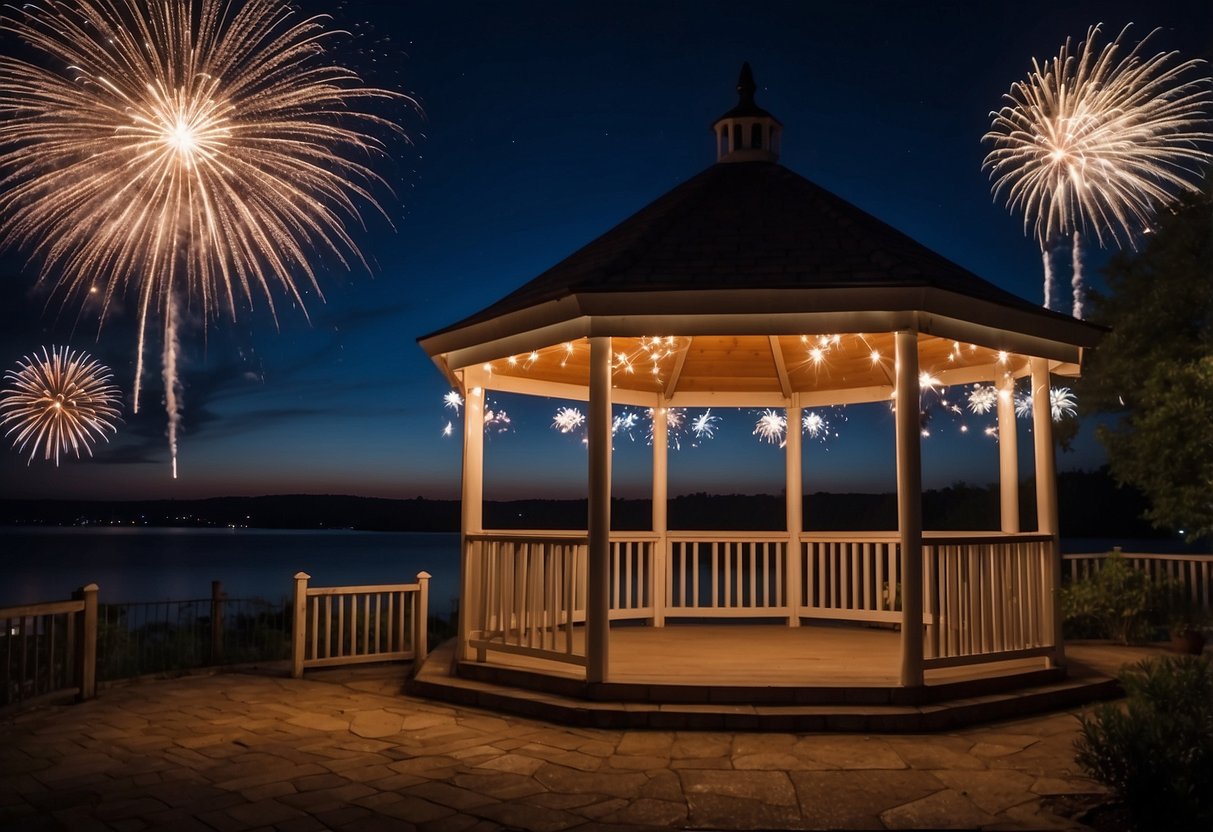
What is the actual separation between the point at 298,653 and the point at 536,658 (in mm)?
2817

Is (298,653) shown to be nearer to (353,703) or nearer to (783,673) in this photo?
(353,703)

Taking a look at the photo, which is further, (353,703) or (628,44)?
(628,44)

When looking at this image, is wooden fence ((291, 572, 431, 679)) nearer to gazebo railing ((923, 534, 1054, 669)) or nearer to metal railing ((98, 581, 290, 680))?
metal railing ((98, 581, 290, 680))

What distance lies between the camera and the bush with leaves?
1098 centimetres

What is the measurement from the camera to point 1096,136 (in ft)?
41.3

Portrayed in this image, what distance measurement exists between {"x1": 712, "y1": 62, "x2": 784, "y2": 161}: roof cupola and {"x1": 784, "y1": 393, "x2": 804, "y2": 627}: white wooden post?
10.2 feet

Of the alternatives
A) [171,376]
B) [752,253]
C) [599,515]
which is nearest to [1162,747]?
[599,515]

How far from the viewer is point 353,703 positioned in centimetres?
792

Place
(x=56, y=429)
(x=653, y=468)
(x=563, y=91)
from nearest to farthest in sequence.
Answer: (x=653, y=468)
(x=563, y=91)
(x=56, y=429)

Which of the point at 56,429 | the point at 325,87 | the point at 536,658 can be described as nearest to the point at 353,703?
the point at 536,658

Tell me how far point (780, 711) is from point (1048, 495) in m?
3.55

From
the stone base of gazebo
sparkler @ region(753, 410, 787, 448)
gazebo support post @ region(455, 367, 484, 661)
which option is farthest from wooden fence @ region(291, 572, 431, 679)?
sparkler @ region(753, 410, 787, 448)

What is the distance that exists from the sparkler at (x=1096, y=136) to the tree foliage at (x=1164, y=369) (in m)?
1.77

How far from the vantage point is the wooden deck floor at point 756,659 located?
7.36 m
